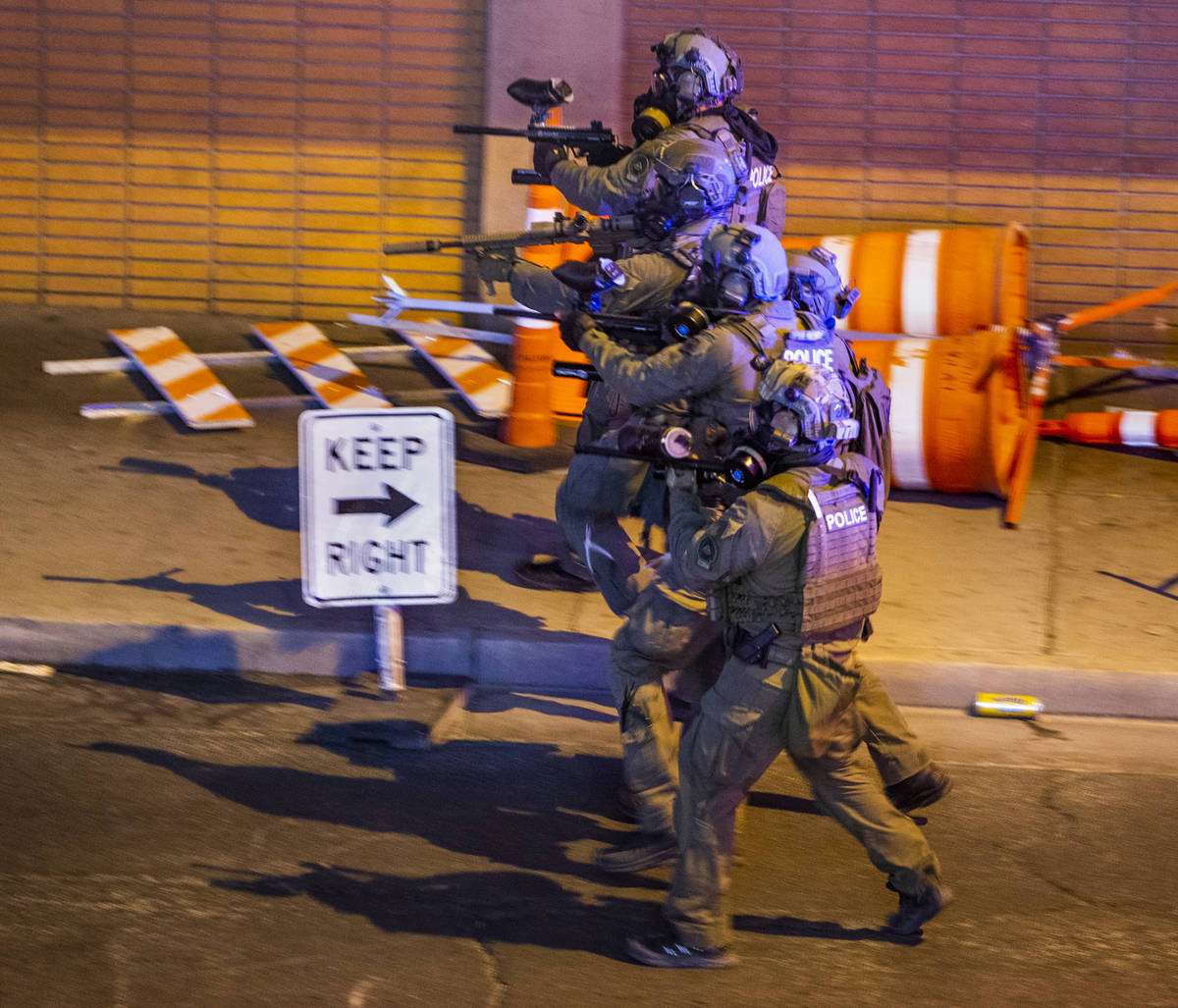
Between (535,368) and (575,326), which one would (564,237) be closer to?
(575,326)

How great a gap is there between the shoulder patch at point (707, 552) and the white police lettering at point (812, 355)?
645 mm

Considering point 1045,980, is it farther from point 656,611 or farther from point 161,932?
point 161,932

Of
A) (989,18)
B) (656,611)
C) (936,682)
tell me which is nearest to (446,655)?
(656,611)

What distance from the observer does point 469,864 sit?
5.01 metres

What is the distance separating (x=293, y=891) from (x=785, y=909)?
158cm

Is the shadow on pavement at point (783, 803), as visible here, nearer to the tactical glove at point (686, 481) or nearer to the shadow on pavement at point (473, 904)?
the shadow on pavement at point (473, 904)

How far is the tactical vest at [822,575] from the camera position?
4.35 meters

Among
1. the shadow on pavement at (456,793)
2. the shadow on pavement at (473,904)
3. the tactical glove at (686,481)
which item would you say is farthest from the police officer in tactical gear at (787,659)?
the shadow on pavement at (456,793)

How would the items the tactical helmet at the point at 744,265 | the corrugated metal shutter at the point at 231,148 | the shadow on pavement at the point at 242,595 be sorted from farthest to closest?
the corrugated metal shutter at the point at 231,148, the shadow on pavement at the point at 242,595, the tactical helmet at the point at 744,265

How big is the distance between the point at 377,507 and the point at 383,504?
3cm

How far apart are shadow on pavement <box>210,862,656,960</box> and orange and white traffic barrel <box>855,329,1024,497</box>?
3.94m

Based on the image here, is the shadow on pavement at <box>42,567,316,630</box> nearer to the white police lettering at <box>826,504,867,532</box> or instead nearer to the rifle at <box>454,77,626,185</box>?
the rifle at <box>454,77,626,185</box>

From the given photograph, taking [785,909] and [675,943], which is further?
[785,909]

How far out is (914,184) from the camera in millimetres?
10234
